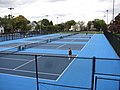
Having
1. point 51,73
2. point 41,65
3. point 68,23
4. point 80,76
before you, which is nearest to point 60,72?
point 51,73

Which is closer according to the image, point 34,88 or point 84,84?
point 34,88

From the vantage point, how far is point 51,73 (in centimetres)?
1540

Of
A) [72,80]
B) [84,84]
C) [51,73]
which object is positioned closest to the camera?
[84,84]

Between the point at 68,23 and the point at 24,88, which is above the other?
the point at 68,23

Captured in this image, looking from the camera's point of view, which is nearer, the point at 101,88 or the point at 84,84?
the point at 101,88

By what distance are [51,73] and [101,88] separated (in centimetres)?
496

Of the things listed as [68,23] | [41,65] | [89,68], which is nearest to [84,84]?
[89,68]

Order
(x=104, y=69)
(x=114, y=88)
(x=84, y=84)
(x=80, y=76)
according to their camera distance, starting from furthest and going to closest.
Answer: (x=104, y=69) → (x=80, y=76) → (x=84, y=84) → (x=114, y=88)

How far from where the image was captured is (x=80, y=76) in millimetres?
Result: 14242

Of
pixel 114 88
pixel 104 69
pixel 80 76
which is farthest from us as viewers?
pixel 104 69

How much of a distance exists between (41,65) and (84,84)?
271 inches

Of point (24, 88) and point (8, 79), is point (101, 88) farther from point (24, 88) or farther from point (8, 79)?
point (8, 79)

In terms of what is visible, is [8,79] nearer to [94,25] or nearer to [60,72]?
[60,72]

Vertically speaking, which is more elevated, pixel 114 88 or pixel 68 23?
pixel 68 23
